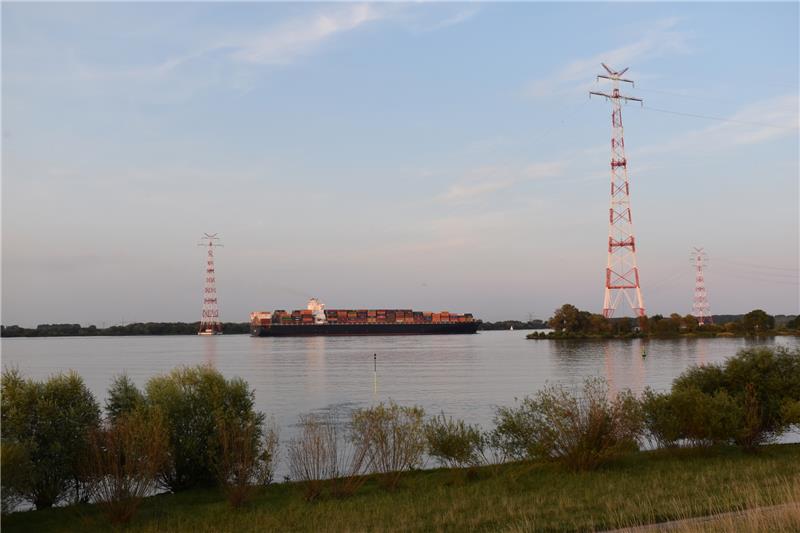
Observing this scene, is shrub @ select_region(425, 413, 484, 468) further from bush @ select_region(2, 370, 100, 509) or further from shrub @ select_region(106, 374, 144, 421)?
bush @ select_region(2, 370, 100, 509)

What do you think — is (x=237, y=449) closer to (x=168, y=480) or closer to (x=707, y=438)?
(x=168, y=480)

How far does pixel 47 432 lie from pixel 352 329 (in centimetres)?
13245

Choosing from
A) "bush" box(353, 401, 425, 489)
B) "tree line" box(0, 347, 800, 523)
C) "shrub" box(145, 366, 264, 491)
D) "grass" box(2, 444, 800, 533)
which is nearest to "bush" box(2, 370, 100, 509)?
"tree line" box(0, 347, 800, 523)

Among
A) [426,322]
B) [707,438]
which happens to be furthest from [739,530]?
[426,322]

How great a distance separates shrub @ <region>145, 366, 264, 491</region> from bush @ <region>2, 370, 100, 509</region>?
158cm

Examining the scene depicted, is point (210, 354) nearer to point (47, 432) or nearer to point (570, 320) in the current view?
point (570, 320)

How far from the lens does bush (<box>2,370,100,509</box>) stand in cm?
1238

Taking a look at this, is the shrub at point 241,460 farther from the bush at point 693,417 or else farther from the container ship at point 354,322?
the container ship at point 354,322

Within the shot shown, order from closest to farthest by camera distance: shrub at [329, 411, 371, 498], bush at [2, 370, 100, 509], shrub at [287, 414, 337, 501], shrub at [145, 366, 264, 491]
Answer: bush at [2, 370, 100, 509]
shrub at [287, 414, 337, 501]
shrub at [329, 411, 371, 498]
shrub at [145, 366, 264, 491]

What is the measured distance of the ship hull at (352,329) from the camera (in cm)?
14275

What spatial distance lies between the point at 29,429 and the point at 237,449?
12.2ft

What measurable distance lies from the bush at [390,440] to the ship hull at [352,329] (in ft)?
425

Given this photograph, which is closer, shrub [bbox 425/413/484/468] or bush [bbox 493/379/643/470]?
bush [bbox 493/379/643/470]

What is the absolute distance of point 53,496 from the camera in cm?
1288
